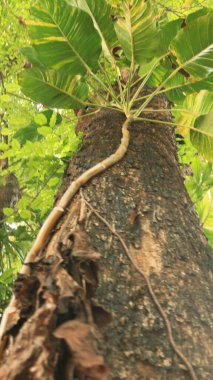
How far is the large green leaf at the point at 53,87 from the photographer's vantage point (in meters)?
1.90

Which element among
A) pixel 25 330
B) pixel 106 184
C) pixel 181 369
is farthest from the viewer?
pixel 106 184

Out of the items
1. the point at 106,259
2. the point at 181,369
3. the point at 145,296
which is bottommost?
the point at 181,369

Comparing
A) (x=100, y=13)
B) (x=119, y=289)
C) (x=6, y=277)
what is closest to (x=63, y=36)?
(x=100, y=13)

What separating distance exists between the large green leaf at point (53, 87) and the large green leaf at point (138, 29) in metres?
0.31

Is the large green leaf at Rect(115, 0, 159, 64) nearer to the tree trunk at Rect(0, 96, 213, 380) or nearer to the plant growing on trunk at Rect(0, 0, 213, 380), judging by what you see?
the plant growing on trunk at Rect(0, 0, 213, 380)

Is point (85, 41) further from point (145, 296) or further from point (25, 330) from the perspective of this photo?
point (25, 330)

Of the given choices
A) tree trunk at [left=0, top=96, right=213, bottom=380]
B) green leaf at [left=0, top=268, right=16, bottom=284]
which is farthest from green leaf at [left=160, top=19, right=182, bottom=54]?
green leaf at [left=0, top=268, right=16, bottom=284]

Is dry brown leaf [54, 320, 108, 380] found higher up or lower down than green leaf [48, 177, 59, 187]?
lower down

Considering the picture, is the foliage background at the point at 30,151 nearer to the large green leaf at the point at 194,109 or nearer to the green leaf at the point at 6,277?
the green leaf at the point at 6,277

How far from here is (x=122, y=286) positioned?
44.3 inches

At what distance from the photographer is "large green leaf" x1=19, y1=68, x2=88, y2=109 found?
190 centimetres

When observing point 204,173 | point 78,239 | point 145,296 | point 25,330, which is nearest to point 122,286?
point 145,296

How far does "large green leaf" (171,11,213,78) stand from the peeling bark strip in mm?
357

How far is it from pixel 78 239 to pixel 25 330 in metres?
0.30
